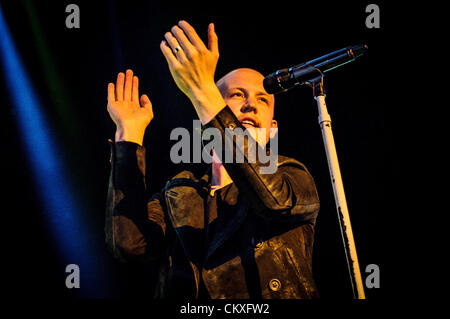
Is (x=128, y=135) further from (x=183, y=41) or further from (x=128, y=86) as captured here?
(x=183, y=41)

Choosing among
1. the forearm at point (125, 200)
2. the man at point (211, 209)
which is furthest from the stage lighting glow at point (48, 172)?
the forearm at point (125, 200)

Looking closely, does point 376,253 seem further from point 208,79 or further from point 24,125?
point 24,125

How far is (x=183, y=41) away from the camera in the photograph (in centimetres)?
121

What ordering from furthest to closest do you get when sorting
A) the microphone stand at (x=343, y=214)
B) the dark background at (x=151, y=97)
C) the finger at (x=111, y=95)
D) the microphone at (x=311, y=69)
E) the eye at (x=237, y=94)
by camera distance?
the dark background at (x=151, y=97) < the eye at (x=237, y=94) < the finger at (x=111, y=95) < the microphone at (x=311, y=69) < the microphone stand at (x=343, y=214)

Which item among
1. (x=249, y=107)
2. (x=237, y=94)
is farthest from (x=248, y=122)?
(x=237, y=94)

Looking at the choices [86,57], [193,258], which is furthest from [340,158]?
[86,57]

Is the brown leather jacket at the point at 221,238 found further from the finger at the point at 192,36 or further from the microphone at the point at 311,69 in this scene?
the microphone at the point at 311,69

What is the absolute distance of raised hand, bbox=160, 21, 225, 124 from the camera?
1.19 meters

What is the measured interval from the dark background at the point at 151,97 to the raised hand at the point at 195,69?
1.87 meters

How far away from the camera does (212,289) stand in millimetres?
1490

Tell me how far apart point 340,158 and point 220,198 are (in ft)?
4.48

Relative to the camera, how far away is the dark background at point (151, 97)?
274 centimetres

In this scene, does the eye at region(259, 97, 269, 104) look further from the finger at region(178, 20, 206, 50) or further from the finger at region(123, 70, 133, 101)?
the finger at region(178, 20, 206, 50)

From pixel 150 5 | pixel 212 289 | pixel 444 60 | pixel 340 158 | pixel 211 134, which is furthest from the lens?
pixel 150 5
